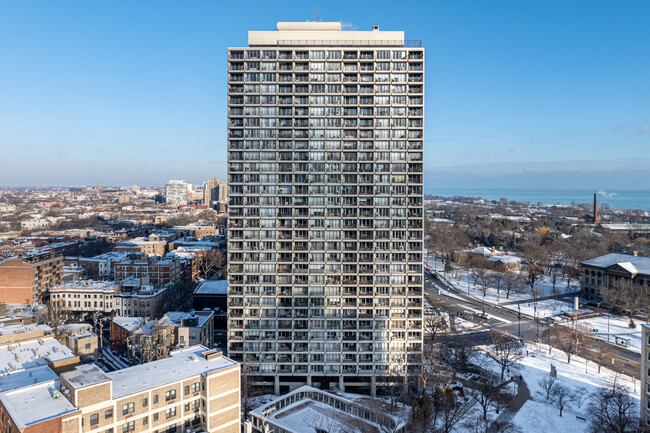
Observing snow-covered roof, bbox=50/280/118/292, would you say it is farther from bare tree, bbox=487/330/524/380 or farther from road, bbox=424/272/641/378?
bare tree, bbox=487/330/524/380

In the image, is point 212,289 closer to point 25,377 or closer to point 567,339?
point 25,377

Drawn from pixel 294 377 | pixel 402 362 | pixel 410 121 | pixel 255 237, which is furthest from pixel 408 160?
pixel 294 377

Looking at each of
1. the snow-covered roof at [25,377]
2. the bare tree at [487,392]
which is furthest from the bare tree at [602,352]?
the snow-covered roof at [25,377]

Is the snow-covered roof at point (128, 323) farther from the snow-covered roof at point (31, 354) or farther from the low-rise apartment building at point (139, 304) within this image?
the snow-covered roof at point (31, 354)

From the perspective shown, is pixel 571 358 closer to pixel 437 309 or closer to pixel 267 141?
pixel 437 309

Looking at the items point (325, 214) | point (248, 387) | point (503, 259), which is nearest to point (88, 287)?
point (248, 387)

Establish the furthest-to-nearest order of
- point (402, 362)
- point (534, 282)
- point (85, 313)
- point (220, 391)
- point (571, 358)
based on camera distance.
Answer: point (534, 282)
point (85, 313)
point (571, 358)
point (402, 362)
point (220, 391)
